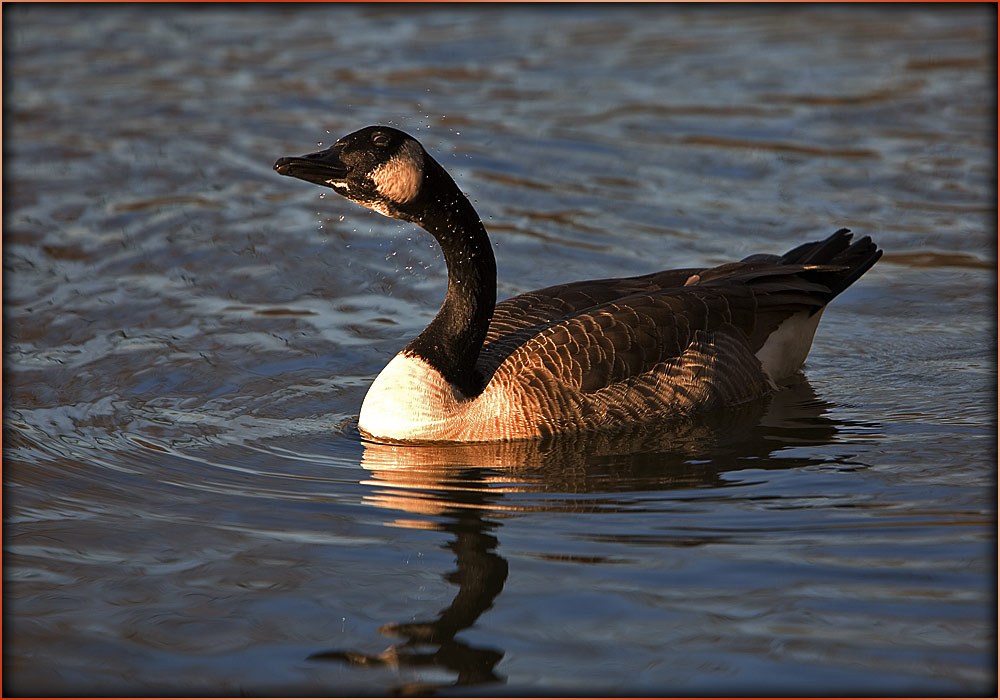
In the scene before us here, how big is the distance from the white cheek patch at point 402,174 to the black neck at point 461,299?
0.28m

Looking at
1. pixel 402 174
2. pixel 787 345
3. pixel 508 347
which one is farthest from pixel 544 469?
pixel 787 345

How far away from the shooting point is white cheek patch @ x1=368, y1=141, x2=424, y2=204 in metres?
8.16

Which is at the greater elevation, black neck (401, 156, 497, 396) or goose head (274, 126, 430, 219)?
goose head (274, 126, 430, 219)

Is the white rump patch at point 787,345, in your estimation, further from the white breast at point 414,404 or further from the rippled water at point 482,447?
the white breast at point 414,404

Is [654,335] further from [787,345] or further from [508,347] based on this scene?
[787,345]

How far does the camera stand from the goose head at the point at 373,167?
8.07 meters

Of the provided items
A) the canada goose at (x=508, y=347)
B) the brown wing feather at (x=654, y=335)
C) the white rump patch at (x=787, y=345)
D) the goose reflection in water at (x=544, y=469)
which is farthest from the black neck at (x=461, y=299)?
the white rump patch at (x=787, y=345)

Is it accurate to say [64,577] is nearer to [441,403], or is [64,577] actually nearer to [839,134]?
[441,403]

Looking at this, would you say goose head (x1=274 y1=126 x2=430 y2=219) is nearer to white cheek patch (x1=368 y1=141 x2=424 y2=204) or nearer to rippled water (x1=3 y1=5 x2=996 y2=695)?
white cheek patch (x1=368 y1=141 x2=424 y2=204)

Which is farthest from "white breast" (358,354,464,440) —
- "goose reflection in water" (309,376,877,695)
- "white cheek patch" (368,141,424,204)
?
"white cheek patch" (368,141,424,204)

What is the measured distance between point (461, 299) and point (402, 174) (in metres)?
0.98

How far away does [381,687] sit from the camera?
5.80m

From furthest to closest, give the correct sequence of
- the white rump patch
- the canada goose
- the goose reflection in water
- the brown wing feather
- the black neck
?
the white rump patch < the brown wing feather < the black neck < the canada goose < the goose reflection in water

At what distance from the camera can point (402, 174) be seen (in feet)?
26.9
